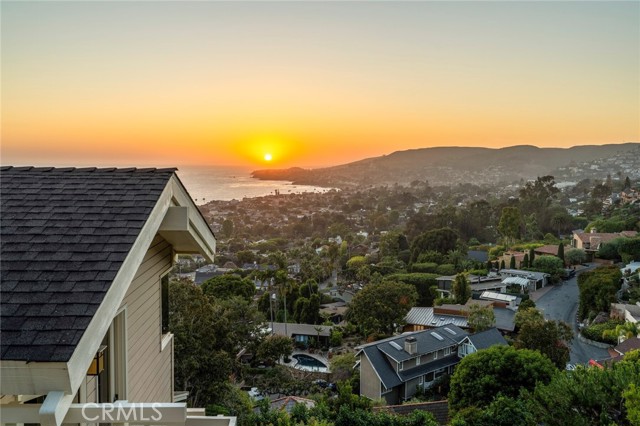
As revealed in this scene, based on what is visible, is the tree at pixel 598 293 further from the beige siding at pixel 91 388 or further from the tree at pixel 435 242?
the beige siding at pixel 91 388

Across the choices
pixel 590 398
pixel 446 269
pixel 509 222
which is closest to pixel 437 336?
pixel 590 398

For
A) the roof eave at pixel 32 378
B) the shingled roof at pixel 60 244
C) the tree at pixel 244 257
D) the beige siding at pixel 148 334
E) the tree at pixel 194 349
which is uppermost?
the shingled roof at pixel 60 244

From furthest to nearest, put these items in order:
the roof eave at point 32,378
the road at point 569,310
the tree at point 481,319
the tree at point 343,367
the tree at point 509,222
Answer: the tree at point 509,222
the tree at point 481,319
the road at point 569,310
the tree at point 343,367
the roof eave at point 32,378

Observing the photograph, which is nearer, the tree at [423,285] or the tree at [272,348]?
the tree at [272,348]

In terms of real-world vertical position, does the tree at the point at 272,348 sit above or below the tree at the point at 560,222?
below

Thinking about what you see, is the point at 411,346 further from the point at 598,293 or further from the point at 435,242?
the point at 435,242

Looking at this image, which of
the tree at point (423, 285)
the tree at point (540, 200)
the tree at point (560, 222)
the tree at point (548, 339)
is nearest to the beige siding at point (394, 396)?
the tree at point (548, 339)

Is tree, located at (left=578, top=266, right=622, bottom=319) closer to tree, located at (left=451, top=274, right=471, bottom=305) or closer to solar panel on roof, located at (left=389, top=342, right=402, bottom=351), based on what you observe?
tree, located at (left=451, top=274, right=471, bottom=305)
